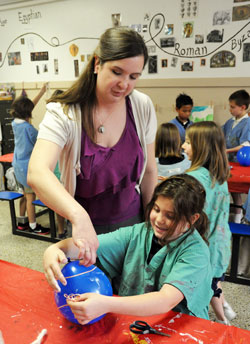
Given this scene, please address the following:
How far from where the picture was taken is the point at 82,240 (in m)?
0.85

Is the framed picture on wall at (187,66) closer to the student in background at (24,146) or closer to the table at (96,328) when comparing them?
the student in background at (24,146)

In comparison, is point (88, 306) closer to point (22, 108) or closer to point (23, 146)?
point (23, 146)

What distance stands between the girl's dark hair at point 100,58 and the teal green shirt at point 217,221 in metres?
0.84

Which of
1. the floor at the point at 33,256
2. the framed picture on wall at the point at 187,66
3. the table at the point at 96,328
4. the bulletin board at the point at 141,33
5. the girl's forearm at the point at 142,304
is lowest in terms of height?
the floor at the point at 33,256

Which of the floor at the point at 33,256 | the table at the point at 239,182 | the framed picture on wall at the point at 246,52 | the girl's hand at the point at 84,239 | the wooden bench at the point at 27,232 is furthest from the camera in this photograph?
the framed picture on wall at the point at 246,52

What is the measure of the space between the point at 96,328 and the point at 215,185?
1164mm

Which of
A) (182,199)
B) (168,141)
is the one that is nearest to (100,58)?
(182,199)

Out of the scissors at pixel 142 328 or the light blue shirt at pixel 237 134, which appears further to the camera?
the light blue shirt at pixel 237 134

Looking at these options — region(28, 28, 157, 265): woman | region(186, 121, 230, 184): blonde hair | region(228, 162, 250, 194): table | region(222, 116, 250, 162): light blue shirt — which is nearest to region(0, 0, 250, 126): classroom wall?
region(222, 116, 250, 162): light blue shirt

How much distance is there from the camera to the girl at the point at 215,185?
184 centimetres

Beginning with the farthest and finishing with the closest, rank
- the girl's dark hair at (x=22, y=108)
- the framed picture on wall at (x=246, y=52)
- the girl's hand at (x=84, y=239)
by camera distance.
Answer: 1. the framed picture on wall at (x=246, y=52)
2. the girl's dark hair at (x=22, y=108)
3. the girl's hand at (x=84, y=239)

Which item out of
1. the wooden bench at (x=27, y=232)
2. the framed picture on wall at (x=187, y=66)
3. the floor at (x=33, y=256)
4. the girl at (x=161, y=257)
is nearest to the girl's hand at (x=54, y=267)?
the girl at (x=161, y=257)

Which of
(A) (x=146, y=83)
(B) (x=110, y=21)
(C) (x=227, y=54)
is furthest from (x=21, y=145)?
(C) (x=227, y=54)

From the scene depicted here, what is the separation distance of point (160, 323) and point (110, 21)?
15.4 ft
